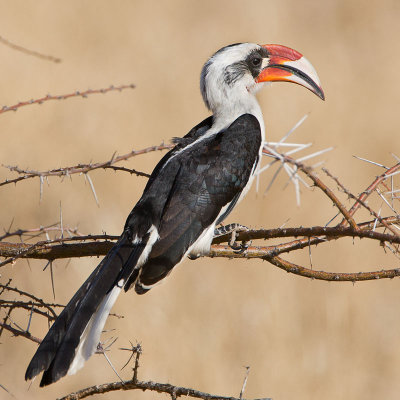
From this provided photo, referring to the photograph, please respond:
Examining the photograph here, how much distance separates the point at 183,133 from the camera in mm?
7195

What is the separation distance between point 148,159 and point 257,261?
4.87ft

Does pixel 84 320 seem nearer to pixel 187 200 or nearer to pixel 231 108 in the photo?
pixel 187 200

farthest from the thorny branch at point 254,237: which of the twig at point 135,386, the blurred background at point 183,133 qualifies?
the blurred background at point 183,133

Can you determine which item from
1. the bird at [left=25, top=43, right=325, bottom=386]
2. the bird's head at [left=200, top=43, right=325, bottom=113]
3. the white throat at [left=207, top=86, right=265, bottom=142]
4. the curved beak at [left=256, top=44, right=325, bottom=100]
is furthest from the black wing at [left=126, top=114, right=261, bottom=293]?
the curved beak at [left=256, top=44, right=325, bottom=100]

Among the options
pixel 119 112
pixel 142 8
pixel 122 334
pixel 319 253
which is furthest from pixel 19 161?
pixel 319 253

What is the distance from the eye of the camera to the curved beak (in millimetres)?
3947

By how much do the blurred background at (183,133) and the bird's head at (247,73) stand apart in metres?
2.01

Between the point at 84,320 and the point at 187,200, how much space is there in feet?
2.70

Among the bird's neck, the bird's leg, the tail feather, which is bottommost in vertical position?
the tail feather

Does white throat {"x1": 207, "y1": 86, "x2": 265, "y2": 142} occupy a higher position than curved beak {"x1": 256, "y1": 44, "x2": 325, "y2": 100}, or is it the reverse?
curved beak {"x1": 256, "y1": 44, "x2": 325, "y2": 100}

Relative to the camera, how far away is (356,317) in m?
6.67

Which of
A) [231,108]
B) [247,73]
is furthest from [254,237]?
[247,73]

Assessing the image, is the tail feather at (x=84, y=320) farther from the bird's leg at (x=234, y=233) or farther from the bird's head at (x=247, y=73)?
the bird's head at (x=247, y=73)

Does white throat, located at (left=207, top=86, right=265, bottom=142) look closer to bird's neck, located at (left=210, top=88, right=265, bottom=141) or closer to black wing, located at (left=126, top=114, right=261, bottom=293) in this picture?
bird's neck, located at (left=210, top=88, right=265, bottom=141)
